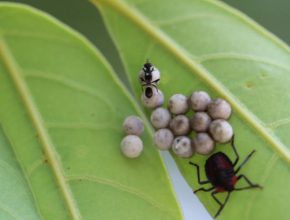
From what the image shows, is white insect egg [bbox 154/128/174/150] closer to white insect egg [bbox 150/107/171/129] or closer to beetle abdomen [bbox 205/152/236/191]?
white insect egg [bbox 150/107/171/129]

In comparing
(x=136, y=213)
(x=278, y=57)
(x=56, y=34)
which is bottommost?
(x=136, y=213)

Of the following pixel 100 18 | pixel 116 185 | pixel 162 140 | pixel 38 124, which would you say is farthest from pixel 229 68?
pixel 100 18

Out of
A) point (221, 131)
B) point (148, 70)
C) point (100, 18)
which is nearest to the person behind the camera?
point (221, 131)

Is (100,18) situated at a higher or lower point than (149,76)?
higher

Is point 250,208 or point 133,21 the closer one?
point 250,208

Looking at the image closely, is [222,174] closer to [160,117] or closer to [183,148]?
[183,148]

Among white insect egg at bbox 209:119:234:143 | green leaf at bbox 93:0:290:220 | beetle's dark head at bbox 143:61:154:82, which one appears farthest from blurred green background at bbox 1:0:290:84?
white insect egg at bbox 209:119:234:143

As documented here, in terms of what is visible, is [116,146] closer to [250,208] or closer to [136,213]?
[136,213]

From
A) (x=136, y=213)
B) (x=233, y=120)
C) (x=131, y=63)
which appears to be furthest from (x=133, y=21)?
(x=136, y=213)
